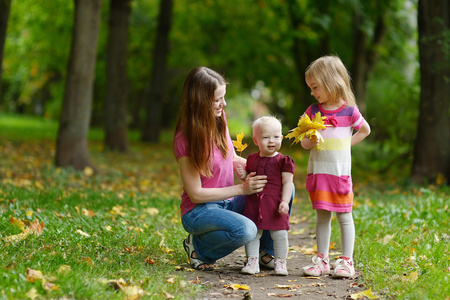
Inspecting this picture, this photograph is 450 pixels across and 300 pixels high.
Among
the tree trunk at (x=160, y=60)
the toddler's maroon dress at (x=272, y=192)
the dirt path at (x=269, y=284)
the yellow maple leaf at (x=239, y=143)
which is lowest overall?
the dirt path at (x=269, y=284)

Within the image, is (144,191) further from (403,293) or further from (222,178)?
(403,293)

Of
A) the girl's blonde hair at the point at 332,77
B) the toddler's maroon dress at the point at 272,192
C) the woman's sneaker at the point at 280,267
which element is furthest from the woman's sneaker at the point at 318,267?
the girl's blonde hair at the point at 332,77

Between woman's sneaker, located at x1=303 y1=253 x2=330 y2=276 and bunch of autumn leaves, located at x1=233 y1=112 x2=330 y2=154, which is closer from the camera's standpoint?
bunch of autumn leaves, located at x1=233 y1=112 x2=330 y2=154

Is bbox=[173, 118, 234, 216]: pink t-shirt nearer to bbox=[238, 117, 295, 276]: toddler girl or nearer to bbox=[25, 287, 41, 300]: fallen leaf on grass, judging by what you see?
bbox=[238, 117, 295, 276]: toddler girl

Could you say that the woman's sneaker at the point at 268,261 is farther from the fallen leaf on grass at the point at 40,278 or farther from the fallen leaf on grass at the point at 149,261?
the fallen leaf on grass at the point at 40,278

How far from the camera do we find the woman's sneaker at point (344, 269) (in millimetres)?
4156

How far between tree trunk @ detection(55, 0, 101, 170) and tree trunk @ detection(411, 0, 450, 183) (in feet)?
19.2

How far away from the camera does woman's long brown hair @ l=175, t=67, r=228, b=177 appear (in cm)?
412

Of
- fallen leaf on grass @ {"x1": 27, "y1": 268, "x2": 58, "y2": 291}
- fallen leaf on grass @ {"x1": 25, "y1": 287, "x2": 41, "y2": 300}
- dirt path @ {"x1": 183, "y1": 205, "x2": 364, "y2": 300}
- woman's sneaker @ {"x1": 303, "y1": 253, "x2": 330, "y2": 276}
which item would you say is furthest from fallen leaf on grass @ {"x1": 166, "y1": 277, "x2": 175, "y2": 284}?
woman's sneaker @ {"x1": 303, "y1": 253, "x2": 330, "y2": 276}

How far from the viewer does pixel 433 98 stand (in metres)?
9.20

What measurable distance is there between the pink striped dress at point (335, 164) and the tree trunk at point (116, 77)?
11073 millimetres

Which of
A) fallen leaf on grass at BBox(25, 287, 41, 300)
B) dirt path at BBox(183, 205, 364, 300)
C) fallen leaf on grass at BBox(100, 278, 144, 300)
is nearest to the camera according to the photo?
fallen leaf on grass at BBox(25, 287, 41, 300)

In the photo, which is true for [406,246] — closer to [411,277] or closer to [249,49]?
[411,277]

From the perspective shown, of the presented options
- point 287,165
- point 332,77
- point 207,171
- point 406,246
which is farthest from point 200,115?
point 406,246
